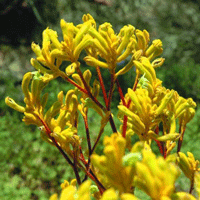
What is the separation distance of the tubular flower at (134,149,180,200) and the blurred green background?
2076mm

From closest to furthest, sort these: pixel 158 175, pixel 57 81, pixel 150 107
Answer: pixel 158 175
pixel 150 107
pixel 57 81

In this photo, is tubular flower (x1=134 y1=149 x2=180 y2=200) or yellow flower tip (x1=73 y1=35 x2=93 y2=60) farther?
yellow flower tip (x1=73 y1=35 x2=93 y2=60)

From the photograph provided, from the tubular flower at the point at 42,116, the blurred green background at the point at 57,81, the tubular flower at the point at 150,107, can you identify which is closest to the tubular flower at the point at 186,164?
the tubular flower at the point at 150,107

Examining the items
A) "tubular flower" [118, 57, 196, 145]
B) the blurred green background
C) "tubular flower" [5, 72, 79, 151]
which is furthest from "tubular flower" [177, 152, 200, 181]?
the blurred green background

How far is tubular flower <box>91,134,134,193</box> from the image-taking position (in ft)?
1.31

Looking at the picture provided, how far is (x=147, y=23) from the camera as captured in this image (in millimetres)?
3928

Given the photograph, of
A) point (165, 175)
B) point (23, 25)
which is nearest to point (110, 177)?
point (165, 175)

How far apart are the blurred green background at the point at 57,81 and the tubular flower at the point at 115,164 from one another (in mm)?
2044

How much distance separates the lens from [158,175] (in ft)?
1.22

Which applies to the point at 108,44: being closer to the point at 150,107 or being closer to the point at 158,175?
the point at 150,107

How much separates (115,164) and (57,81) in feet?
9.49

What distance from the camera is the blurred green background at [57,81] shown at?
2.52 meters

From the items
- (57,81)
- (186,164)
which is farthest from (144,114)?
(57,81)

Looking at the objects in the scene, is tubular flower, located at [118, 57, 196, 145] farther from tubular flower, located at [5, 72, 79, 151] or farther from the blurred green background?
the blurred green background
